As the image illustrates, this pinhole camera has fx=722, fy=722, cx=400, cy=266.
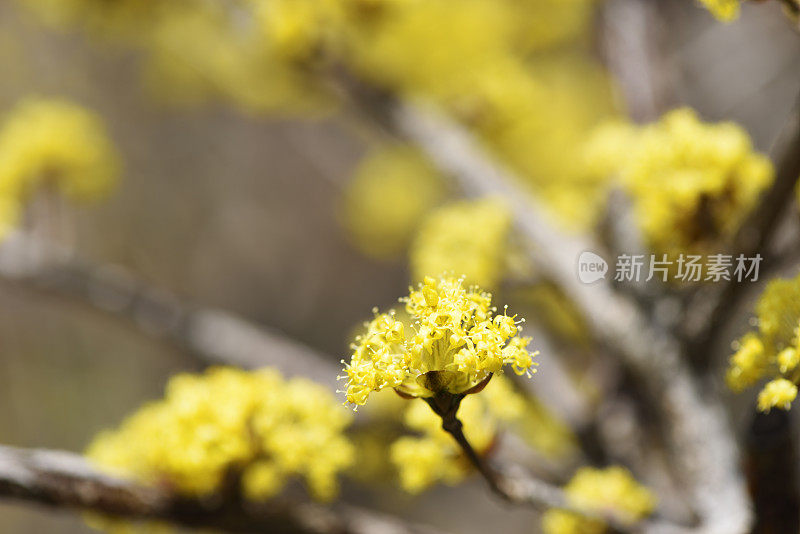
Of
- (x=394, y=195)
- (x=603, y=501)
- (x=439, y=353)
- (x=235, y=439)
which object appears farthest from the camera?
(x=394, y=195)

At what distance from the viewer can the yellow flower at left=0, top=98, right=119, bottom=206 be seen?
2.29m

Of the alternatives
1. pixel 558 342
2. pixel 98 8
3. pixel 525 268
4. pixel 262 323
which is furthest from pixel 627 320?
pixel 262 323

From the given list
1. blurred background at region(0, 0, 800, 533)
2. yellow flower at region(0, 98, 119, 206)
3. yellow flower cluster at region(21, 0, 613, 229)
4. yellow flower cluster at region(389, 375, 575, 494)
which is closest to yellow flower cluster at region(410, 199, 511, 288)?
yellow flower cluster at region(21, 0, 613, 229)

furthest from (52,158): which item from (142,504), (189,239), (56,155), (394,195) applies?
(189,239)

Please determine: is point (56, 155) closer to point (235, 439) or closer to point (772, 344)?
point (235, 439)

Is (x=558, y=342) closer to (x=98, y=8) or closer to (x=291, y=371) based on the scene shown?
(x=291, y=371)

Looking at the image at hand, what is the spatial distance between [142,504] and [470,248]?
995 mm

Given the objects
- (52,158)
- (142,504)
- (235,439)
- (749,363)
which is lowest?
(142,504)

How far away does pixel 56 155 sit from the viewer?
2.38 m

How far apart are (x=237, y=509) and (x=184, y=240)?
3416 mm

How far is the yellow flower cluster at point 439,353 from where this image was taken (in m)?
0.97

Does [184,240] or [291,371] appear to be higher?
[184,240]

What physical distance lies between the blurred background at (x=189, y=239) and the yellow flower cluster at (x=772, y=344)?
289 cm

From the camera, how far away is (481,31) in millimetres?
2932
